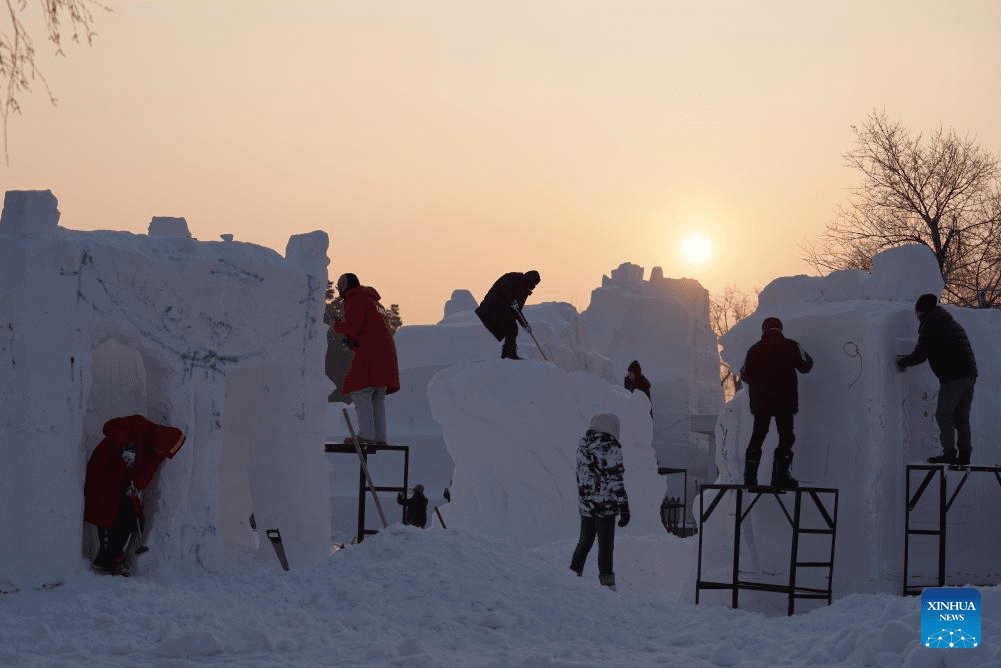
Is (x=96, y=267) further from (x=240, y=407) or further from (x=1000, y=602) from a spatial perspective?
(x=1000, y=602)

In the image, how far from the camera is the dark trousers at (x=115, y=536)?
32.5 feet

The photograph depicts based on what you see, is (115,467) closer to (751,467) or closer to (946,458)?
(751,467)

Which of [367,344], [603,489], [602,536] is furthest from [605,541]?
[367,344]

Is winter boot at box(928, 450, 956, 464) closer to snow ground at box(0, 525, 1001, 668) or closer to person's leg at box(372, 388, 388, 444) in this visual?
snow ground at box(0, 525, 1001, 668)

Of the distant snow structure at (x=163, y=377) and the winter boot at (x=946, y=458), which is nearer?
the distant snow structure at (x=163, y=377)

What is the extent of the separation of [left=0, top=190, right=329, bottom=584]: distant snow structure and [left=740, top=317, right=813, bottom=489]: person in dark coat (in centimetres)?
366

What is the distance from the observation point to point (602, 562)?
10633mm

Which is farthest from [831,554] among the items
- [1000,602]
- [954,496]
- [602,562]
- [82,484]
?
[82,484]

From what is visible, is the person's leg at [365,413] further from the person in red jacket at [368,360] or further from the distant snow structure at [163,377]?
the distant snow structure at [163,377]

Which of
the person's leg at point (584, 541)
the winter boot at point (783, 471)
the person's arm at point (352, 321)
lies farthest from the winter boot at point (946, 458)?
the person's arm at point (352, 321)

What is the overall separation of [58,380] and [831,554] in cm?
632

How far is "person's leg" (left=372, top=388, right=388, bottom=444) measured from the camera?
11461mm

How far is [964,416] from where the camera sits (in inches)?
419

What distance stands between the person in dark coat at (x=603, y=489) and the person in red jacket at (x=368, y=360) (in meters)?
1.85
